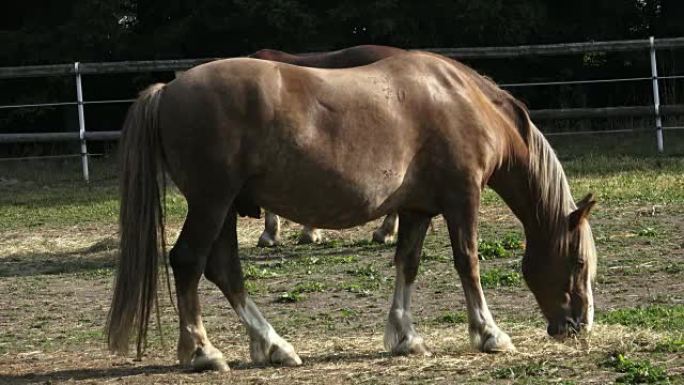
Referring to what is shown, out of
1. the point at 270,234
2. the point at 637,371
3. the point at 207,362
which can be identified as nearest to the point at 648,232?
the point at 270,234

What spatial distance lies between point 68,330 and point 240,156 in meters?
2.15

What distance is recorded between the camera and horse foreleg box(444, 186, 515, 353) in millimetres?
5977

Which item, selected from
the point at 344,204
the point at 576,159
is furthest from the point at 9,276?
the point at 576,159

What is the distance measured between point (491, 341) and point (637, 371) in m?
0.99

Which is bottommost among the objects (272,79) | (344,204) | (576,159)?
(576,159)

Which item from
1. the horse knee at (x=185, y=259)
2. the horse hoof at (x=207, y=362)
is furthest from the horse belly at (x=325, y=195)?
the horse hoof at (x=207, y=362)

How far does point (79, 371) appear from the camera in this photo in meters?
5.89

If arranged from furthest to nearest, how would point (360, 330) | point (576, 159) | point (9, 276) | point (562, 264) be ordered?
point (576, 159), point (9, 276), point (360, 330), point (562, 264)

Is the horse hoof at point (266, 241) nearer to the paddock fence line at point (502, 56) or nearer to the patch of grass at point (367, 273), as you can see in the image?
the patch of grass at point (367, 273)

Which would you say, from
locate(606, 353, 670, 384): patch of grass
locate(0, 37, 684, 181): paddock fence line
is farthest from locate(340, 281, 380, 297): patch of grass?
locate(0, 37, 684, 181): paddock fence line

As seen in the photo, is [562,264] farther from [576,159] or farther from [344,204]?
[576,159]

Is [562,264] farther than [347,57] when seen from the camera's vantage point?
No

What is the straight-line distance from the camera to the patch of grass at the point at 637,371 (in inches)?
198

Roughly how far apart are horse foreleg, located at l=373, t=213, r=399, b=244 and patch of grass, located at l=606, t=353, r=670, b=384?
15.0ft
